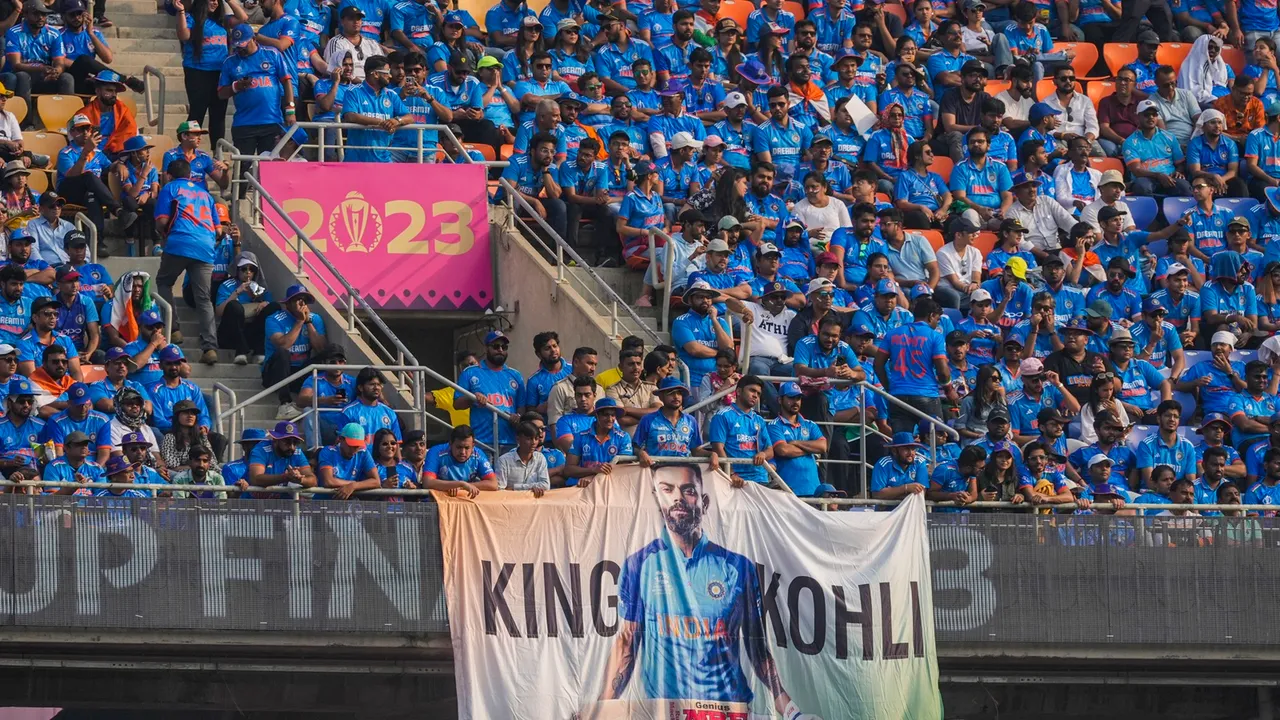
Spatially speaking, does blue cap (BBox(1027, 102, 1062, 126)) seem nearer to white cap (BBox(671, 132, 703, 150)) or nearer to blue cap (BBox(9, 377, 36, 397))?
white cap (BBox(671, 132, 703, 150))

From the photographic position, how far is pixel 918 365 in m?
18.6

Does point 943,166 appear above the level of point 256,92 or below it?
below

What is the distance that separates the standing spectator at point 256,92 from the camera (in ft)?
68.1

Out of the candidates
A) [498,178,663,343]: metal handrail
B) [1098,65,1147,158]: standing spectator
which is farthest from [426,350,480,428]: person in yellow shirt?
[1098,65,1147,158]: standing spectator

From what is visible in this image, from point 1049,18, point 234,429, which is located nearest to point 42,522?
point 234,429

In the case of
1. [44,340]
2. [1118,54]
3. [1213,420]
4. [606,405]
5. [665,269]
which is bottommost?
[1213,420]

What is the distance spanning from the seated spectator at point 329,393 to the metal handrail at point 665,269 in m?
2.59

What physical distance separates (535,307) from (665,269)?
126 cm

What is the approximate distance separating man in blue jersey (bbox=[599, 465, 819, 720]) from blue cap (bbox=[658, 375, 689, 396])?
1026mm

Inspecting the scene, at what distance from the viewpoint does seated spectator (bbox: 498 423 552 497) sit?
15.7m

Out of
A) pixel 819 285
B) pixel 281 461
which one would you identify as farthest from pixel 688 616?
pixel 819 285

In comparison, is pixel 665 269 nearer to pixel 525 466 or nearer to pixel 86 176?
pixel 525 466

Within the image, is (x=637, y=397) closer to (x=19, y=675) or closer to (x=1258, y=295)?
(x=19, y=675)

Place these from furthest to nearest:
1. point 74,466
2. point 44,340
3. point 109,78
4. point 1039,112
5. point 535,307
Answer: point 1039,112 < point 109,78 < point 535,307 < point 44,340 < point 74,466
